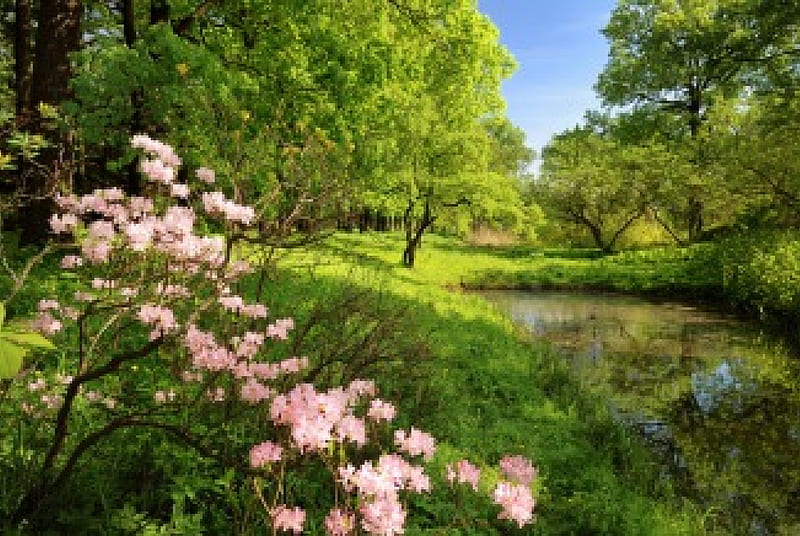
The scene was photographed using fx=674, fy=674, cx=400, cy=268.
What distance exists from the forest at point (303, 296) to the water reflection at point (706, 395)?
4.3 inches

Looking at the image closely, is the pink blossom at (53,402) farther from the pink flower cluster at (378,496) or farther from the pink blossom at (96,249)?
the pink flower cluster at (378,496)

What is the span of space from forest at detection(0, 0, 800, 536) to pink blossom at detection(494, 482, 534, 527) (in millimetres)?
12

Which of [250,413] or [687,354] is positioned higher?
[250,413]

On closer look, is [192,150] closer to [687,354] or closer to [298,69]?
[298,69]

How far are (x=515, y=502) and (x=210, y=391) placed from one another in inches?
103

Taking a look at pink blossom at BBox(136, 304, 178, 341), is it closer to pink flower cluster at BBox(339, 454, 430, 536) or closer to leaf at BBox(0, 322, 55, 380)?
pink flower cluster at BBox(339, 454, 430, 536)

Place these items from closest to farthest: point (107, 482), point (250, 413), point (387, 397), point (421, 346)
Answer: point (107, 482), point (250, 413), point (421, 346), point (387, 397)

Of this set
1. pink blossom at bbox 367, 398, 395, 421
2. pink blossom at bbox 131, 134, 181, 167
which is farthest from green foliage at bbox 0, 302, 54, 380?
pink blossom at bbox 131, 134, 181, 167

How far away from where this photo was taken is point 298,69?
14.4m

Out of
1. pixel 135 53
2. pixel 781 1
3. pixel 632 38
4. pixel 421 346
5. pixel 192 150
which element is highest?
pixel 632 38

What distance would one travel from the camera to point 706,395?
13.7 metres

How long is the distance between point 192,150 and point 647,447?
852 centimetres

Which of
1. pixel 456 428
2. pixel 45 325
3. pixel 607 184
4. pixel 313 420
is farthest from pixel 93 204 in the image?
pixel 607 184

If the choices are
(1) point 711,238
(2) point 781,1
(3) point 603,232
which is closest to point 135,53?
(2) point 781,1
